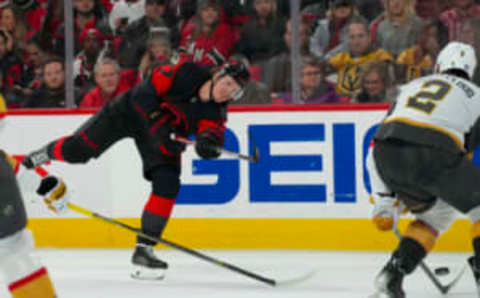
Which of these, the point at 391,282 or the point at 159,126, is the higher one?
the point at 159,126

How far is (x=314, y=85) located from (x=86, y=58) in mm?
1470

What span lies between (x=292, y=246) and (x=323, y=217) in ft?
0.85

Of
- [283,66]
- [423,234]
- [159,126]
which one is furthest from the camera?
[283,66]

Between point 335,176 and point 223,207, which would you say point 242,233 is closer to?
point 223,207

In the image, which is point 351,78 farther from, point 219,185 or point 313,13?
point 219,185

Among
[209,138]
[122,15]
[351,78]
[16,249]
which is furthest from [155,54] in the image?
[16,249]

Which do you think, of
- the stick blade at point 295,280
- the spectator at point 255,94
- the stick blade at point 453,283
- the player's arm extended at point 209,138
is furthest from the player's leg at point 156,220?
the stick blade at point 453,283

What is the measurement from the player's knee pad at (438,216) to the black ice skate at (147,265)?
1394mm

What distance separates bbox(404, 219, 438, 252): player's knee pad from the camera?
3764mm

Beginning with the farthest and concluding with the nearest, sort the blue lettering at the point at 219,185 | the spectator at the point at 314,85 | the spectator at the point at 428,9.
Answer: the blue lettering at the point at 219,185 → the spectator at the point at 314,85 → the spectator at the point at 428,9

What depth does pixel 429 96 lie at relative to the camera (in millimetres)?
3709

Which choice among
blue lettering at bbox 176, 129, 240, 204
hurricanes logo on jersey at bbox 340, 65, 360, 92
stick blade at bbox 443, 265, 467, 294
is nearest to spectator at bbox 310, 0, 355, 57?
hurricanes logo on jersey at bbox 340, 65, 360, 92

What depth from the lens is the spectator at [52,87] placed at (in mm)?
6085

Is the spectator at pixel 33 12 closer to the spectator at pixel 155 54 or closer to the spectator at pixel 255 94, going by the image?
the spectator at pixel 155 54
